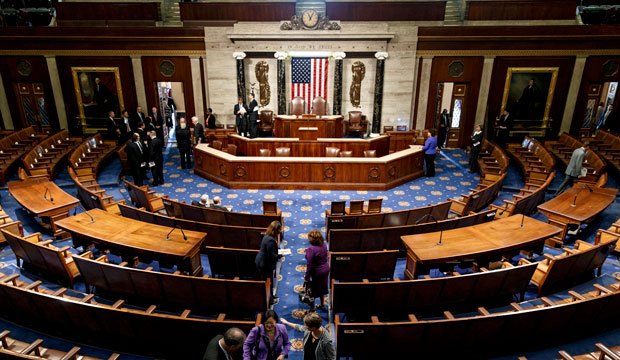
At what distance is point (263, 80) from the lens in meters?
13.5

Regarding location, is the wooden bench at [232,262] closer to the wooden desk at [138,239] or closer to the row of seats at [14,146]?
the wooden desk at [138,239]

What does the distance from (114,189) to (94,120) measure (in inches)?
227

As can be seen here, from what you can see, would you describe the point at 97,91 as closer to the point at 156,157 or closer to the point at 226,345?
the point at 156,157

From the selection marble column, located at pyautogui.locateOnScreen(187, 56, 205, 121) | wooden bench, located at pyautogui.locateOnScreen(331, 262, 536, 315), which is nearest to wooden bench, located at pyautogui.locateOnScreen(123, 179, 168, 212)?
wooden bench, located at pyautogui.locateOnScreen(331, 262, 536, 315)

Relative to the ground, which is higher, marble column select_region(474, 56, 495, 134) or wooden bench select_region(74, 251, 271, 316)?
marble column select_region(474, 56, 495, 134)

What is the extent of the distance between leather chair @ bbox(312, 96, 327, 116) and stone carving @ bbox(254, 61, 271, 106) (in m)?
1.71

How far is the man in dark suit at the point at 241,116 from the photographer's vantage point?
11.7 metres

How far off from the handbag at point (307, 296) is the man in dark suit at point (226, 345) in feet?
5.22

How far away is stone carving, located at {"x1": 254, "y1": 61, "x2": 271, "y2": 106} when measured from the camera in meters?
13.3

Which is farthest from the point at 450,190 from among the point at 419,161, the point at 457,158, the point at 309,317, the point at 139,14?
the point at 139,14

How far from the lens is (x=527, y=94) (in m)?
12.7

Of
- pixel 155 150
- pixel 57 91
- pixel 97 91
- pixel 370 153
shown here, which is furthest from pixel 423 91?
pixel 57 91

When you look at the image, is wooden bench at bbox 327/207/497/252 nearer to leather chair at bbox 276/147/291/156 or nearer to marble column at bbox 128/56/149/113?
leather chair at bbox 276/147/291/156

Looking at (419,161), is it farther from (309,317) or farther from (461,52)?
(309,317)
